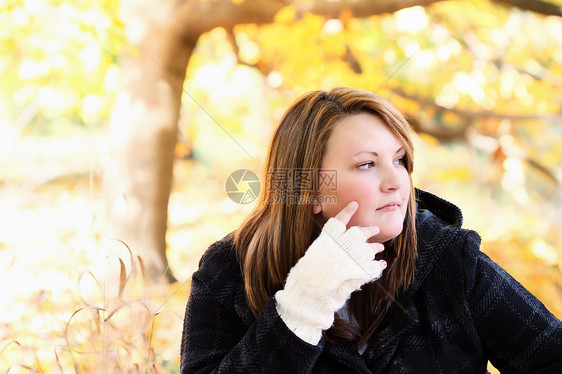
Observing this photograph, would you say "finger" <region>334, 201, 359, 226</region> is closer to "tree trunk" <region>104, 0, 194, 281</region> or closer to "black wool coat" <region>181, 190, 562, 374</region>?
"black wool coat" <region>181, 190, 562, 374</region>

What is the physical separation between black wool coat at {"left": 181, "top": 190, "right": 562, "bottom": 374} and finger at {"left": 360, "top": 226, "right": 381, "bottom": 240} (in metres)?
0.18

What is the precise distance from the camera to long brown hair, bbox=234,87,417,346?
48.6 inches

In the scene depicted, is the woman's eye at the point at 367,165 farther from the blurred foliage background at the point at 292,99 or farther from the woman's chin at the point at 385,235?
the blurred foliage background at the point at 292,99

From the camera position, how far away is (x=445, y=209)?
4.63 feet

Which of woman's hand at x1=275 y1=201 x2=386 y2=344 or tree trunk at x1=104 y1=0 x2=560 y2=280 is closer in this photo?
woman's hand at x1=275 y1=201 x2=386 y2=344

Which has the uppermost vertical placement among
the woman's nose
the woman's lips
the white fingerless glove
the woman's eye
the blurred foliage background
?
the woman's eye

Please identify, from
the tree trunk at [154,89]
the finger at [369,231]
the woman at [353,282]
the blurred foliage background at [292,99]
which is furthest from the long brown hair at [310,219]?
A: the tree trunk at [154,89]

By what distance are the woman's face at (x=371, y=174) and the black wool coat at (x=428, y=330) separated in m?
0.16

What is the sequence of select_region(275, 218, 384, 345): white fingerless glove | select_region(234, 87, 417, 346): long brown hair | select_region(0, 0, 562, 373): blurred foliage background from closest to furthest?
select_region(275, 218, 384, 345): white fingerless glove < select_region(234, 87, 417, 346): long brown hair < select_region(0, 0, 562, 373): blurred foliage background

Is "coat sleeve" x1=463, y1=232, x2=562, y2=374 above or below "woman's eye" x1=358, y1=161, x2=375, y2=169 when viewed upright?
below

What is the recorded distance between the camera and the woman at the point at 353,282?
1.14m

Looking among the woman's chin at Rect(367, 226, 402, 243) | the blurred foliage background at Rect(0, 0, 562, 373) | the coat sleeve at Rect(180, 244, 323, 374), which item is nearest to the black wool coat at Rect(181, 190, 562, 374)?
the coat sleeve at Rect(180, 244, 323, 374)

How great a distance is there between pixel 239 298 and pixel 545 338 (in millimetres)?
632

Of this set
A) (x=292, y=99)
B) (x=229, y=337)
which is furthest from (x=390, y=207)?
(x=292, y=99)
